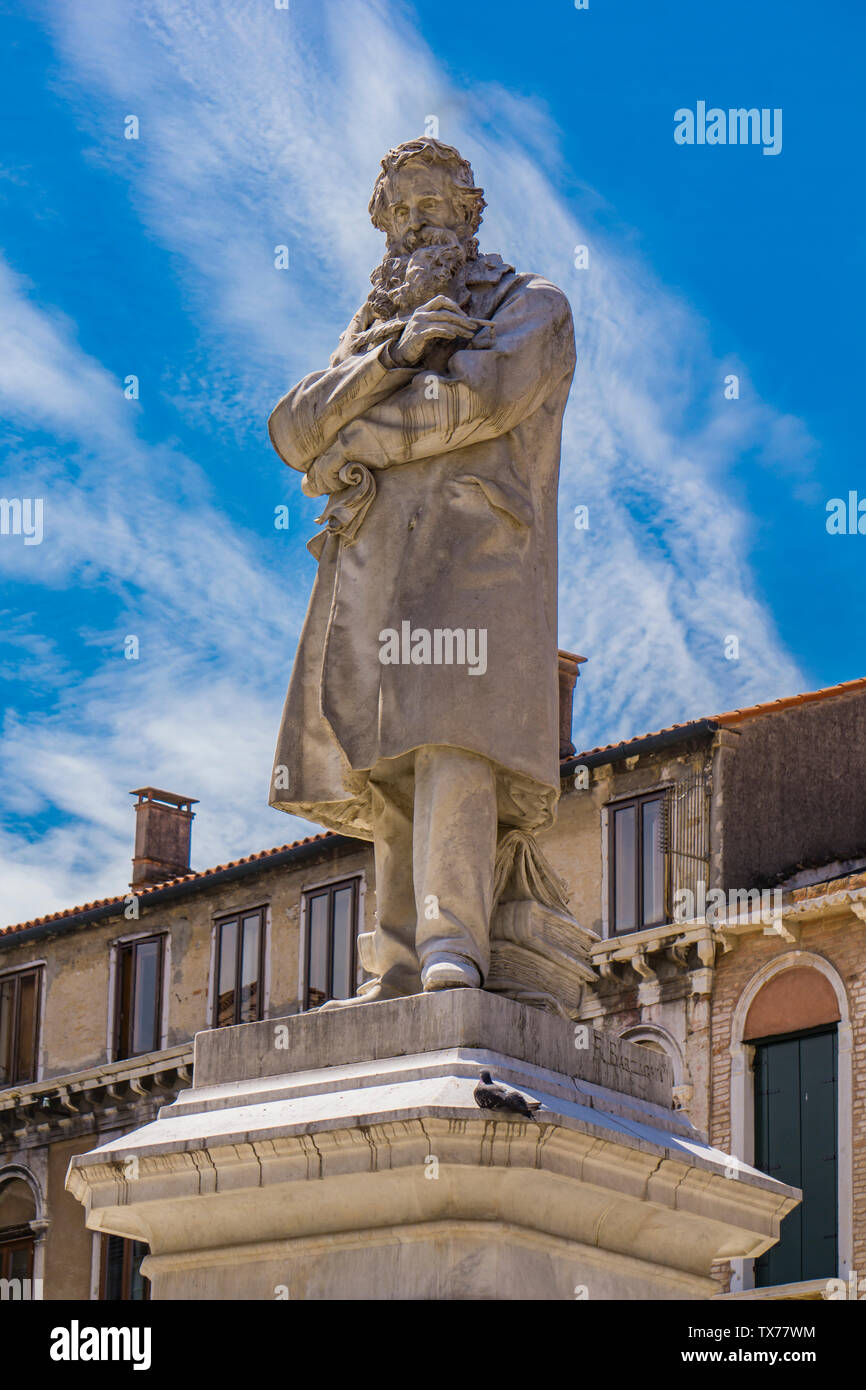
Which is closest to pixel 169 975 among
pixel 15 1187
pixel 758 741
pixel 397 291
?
pixel 15 1187

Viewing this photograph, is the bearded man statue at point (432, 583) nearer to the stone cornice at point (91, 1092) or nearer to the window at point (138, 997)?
the stone cornice at point (91, 1092)

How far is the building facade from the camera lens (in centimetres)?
3269

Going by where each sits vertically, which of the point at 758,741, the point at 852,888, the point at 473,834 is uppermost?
the point at 758,741

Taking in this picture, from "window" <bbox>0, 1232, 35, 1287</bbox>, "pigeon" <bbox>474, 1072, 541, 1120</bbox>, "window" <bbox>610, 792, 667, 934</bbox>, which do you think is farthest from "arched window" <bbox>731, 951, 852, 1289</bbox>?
"pigeon" <bbox>474, 1072, 541, 1120</bbox>

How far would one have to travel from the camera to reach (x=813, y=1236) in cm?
3194

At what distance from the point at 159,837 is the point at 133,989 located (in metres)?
4.32

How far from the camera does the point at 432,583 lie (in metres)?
7.97

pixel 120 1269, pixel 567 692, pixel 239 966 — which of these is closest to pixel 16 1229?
pixel 120 1269

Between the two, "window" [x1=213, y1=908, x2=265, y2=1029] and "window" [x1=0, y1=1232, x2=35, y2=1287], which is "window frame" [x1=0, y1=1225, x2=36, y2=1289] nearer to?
"window" [x1=0, y1=1232, x2=35, y2=1287]

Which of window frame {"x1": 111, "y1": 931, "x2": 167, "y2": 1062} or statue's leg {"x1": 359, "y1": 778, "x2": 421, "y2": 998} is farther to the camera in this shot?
window frame {"x1": 111, "y1": 931, "x2": 167, "y2": 1062}

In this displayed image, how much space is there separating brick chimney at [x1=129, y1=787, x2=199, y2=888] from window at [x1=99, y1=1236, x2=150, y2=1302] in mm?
7067

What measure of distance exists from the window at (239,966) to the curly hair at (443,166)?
108 ft

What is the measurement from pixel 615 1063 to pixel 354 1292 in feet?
3.90
